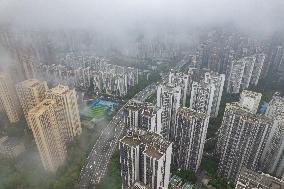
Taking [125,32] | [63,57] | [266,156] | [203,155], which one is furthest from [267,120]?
[125,32]

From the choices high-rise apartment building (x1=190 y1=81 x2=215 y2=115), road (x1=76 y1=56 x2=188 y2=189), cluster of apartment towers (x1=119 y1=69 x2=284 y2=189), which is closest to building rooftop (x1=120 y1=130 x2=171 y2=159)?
cluster of apartment towers (x1=119 y1=69 x2=284 y2=189)

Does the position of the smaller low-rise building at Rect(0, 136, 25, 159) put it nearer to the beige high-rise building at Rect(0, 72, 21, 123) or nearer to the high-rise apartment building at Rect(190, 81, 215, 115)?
the beige high-rise building at Rect(0, 72, 21, 123)

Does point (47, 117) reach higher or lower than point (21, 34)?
lower

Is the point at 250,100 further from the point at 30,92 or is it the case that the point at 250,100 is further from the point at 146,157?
the point at 30,92

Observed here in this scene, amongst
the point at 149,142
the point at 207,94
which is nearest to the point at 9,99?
the point at 149,142

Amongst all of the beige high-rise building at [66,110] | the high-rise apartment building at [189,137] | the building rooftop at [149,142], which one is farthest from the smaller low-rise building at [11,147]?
the high-rise apartment building at [189,137]

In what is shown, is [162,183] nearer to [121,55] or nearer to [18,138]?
[18,138]
